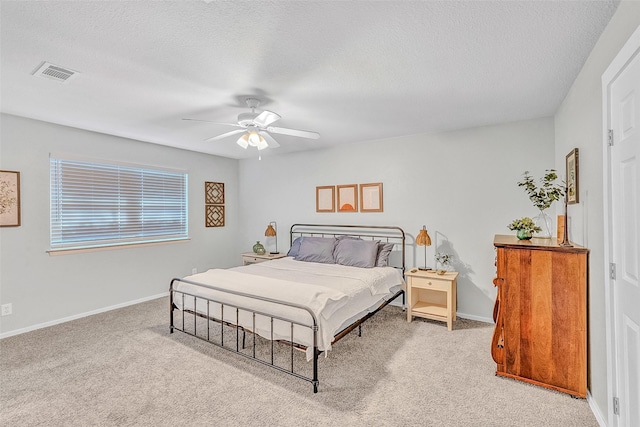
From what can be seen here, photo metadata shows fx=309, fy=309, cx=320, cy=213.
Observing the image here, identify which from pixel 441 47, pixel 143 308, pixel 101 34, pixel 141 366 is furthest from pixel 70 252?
pixel 441 47

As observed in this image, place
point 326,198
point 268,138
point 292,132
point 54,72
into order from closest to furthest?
point 54,72 → point 292,132 → point 268,138 → point 326,198

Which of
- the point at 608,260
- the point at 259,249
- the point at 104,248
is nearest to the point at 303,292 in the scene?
the point at 608,260

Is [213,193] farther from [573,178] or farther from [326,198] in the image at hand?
[573,178]

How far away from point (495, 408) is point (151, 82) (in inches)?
146

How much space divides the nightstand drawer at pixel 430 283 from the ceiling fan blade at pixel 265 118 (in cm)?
259

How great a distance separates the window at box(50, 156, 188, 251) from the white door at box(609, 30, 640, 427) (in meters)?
5.45

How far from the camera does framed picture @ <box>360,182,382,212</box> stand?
15.6ft

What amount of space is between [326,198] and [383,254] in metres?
1.52

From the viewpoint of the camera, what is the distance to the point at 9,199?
3.55 meters

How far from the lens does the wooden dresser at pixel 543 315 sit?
232 cm

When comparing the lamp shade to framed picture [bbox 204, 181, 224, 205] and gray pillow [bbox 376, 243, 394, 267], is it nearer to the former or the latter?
gray pillow [bbox 376, 243, 394, 267]

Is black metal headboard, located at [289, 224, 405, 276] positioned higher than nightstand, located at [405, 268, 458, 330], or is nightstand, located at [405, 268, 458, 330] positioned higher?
black metal headboard, located at [289, 224, 405, 276]

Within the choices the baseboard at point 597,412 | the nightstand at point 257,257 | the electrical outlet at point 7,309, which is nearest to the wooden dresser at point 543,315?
the baseboard at point 597,412

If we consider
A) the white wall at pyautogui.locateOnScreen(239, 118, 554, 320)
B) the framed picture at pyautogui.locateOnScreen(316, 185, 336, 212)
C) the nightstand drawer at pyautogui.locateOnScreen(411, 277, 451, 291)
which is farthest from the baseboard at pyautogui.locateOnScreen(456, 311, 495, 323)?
the framed picture at pyautogui.locateOnScreen(316, 185, 336, 212)
